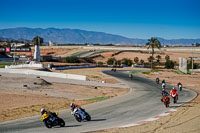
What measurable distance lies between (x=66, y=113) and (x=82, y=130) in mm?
5667

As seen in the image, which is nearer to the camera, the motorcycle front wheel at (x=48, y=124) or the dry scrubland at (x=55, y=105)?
the dry scrubland at (x=55, y=105)

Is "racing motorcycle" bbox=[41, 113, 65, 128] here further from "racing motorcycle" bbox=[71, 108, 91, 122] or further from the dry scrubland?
the dry scrubland

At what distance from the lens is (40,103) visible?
26.8 metres

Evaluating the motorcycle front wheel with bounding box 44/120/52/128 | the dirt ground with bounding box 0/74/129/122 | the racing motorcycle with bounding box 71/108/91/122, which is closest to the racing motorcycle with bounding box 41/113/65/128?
the motorcycle front wheel with bounding box 44/120/52/128

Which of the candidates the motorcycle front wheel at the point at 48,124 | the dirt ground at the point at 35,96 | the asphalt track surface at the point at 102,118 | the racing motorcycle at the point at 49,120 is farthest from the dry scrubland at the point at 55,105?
the motorcycle front wheel at the point at 48,124

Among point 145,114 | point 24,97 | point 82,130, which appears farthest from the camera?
point 24,97

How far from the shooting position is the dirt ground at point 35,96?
23.2 m

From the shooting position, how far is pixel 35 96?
30000mm

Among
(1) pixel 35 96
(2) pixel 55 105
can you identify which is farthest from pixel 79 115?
(1) pixel 35 96

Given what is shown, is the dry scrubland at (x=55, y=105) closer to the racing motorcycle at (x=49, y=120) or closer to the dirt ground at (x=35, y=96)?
the dirt ground at (x=35, y=96)

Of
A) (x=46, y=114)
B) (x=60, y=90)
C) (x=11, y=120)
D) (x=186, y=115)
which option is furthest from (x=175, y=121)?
(x=60, y=90)

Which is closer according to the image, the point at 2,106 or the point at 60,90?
the point at 2,106

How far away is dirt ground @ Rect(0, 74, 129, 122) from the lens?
76.3 ft

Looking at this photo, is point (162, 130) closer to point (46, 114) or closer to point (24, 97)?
point (46, 114)
